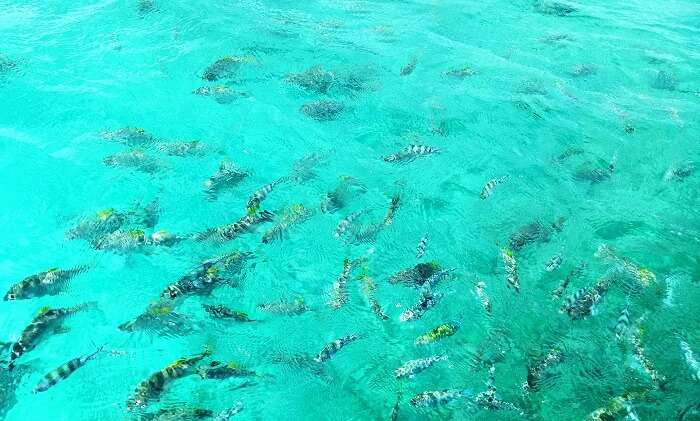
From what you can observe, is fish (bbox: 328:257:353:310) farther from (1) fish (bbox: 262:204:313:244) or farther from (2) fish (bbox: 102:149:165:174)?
(2) fish (bbox: 102:149:165:174)

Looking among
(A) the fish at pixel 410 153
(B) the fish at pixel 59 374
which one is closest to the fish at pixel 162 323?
(B) the fish at pixel 59 374

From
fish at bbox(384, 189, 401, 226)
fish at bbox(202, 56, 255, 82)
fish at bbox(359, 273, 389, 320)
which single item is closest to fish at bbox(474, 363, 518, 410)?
fish at bbox(359, 273, 389, 320)

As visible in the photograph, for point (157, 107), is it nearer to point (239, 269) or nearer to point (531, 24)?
point (239, 269)

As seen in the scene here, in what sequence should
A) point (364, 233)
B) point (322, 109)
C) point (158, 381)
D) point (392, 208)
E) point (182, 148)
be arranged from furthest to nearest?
point (322, 109), point (182, 148), point (392, 208), point (364, 233), point (158, 381)

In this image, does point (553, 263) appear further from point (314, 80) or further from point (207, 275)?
point (314, 80)

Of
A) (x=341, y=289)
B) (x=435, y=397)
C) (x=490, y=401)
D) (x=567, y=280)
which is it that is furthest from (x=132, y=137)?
(x=567, y=280)
